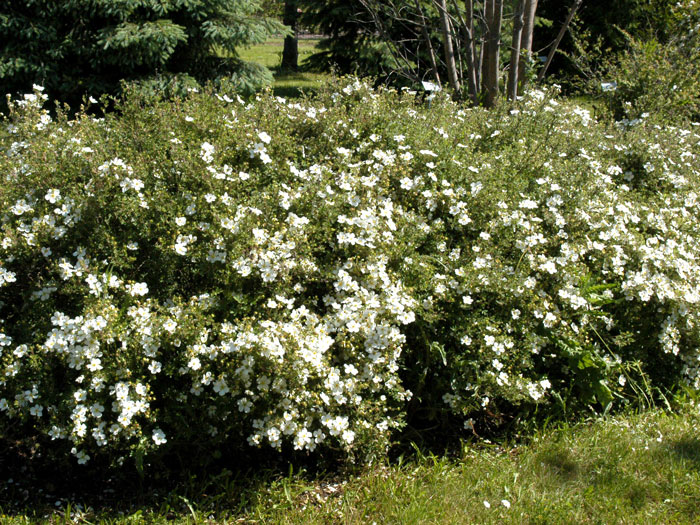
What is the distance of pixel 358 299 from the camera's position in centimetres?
282

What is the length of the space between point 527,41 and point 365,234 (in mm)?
4283

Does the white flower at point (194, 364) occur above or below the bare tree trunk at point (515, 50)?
below

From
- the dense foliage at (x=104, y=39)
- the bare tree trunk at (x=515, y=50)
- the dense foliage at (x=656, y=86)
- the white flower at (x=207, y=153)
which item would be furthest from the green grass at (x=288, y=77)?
the white flower at (x=207, y=153)

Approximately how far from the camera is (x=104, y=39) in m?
7.21

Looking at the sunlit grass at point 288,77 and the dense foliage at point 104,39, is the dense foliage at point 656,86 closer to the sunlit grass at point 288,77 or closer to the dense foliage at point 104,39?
the sunlit grass at point 288,77

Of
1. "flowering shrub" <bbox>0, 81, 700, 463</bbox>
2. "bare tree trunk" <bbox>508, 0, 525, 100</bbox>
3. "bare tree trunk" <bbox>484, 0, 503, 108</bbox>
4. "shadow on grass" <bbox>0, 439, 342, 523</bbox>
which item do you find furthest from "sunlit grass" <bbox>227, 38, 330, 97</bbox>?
"shadow on grass" <bbox>0, 439, 342, 523</bbox>

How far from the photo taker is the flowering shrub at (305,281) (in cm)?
252

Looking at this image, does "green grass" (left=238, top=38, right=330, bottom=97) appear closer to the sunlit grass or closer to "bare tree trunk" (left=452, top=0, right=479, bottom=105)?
the sunlit grass

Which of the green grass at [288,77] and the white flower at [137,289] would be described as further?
the green grass at [288,77]

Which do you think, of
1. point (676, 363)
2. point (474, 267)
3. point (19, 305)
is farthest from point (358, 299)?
point (676, 363)

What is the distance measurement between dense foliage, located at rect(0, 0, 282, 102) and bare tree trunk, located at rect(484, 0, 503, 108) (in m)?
3.13

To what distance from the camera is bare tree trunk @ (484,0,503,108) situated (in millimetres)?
5645

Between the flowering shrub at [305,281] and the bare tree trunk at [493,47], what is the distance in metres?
2.12

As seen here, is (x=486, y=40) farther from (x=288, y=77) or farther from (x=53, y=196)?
(x=288, y=77)
